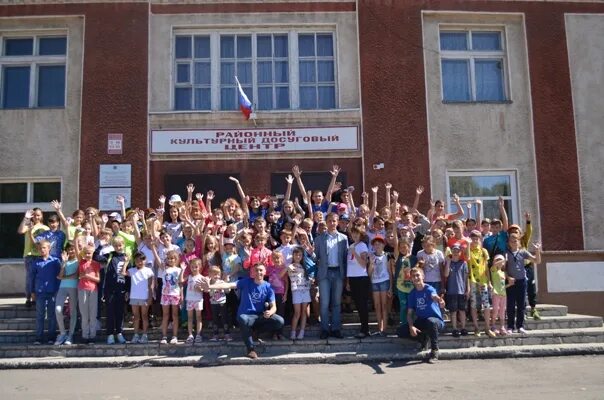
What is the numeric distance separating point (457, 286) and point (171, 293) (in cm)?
448

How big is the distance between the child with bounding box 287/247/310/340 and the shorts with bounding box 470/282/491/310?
2.64 m

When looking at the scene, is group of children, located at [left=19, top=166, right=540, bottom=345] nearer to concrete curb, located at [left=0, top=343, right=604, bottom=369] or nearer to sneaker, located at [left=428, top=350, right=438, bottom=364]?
concrete curb, located at [left=0, top=343, right=604, bottom=369]

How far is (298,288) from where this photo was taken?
8516 millimetres

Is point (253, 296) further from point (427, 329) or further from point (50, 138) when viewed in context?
point (50, 138)

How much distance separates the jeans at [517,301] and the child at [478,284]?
15.8 inches

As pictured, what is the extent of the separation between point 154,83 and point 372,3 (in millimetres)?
5699

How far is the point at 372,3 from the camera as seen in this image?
1328 centimetres

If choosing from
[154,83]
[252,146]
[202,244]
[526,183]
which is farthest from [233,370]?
[526,183]

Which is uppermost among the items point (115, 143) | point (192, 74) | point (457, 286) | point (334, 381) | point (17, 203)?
point (192, 74)

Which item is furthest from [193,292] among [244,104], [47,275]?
[244,104]

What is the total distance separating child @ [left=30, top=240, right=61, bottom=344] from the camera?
28.3ft

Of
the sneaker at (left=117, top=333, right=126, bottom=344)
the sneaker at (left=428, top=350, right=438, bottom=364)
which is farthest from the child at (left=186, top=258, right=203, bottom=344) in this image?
the sneaker at (left=428, top=350, right=438, bottom=364)

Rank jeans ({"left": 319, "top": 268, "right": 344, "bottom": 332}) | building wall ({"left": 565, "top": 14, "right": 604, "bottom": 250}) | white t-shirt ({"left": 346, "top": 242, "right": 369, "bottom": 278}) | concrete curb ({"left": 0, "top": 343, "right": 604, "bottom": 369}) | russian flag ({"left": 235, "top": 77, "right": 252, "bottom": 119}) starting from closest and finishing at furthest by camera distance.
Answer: concrete curb ({"left": 0, "top": 343, "right": 604, "bottom": 369}) < jeans ({"left": 319, "top": 268, "right": 344, "bottom": 332}) < white t-shirt ({"left": 346, "top": 242, "right": 369, "bottom": 278}) < russian flag ({"left": 235, "top": 77, "right": 252, "bottom": 119}) < building wall ({"left": 565, "top": 14, "right": 604, "bottom": 250})

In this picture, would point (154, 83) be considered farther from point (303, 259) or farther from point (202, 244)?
point (303, 259)
